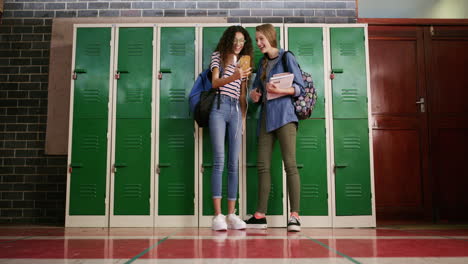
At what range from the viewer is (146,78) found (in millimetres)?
3221

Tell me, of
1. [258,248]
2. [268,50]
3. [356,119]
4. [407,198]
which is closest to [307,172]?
[356,119]

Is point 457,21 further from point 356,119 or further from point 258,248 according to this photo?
point 258,248

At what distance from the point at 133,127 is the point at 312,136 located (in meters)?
1.47

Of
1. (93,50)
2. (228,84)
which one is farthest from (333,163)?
(93,50)

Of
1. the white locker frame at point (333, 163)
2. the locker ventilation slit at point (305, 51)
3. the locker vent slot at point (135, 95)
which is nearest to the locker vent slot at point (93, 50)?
the locker vent slot at point (135, 95)

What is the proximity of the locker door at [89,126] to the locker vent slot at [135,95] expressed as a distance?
7.3 inches

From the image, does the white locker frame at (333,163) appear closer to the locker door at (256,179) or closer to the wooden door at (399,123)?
the locker door at (256,179)

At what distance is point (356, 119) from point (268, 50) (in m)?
0.96

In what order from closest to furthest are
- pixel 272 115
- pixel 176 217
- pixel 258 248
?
pixel 258 248 < pixel 272 115 < pixel 176 217

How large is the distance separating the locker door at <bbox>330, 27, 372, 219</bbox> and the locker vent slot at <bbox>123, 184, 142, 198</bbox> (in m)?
1.59

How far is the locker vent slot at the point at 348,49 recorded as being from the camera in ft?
10.7

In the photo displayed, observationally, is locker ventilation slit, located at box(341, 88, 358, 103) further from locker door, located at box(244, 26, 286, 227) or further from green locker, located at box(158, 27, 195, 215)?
green locker, located at box(158, 27, 195, 215)

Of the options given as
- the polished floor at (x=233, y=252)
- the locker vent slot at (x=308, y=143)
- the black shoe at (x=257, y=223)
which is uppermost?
the locker vent slot at (x=308, y=143)

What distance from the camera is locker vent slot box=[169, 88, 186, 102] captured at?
3.20 meters
